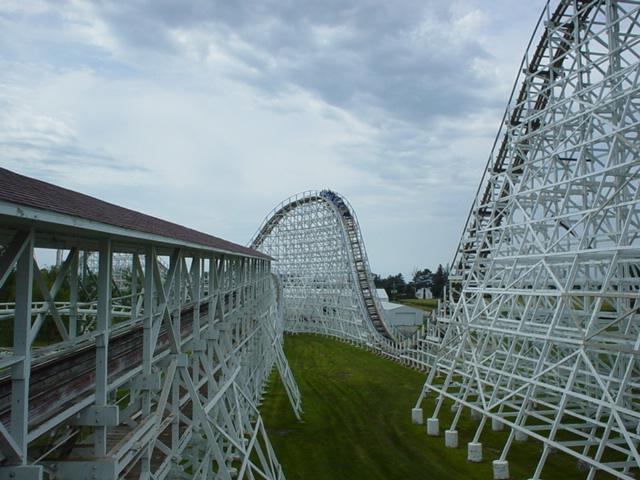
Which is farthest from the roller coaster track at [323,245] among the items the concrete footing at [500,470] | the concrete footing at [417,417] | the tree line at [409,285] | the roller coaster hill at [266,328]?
the tree line at [409,285]

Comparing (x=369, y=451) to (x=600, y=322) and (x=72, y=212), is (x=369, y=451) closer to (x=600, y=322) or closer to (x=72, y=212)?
(x=600, y=322)

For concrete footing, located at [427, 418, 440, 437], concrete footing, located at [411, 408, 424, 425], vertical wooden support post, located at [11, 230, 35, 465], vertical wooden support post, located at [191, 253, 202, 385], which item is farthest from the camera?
concrete footing, located at [411, 408, 424, 425]

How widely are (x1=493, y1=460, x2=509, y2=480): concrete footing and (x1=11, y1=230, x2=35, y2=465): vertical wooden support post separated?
833 cm

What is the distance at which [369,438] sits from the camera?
12.4 meters

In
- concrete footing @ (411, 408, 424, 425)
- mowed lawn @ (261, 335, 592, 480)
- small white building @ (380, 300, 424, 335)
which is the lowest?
mowed lawn @ (261, 335, 592, 480)

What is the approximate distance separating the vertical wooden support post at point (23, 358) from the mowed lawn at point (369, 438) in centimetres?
759

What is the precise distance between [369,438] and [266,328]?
4.97 metres

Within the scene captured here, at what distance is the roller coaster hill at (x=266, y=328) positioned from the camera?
4184mm

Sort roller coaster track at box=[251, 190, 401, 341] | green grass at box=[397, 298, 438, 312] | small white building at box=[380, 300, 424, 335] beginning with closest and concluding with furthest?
1. roller coaster track at box=[251, 190, 401, 341]
2. small white building at box=[380, 300, 424, 335]
3. green grass at box=[397, 298, 438, 312]

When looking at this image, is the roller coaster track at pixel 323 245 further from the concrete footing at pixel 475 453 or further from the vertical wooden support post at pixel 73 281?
the vertical wooden support post at pixel 73 281

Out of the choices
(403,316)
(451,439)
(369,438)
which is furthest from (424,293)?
(451,439)

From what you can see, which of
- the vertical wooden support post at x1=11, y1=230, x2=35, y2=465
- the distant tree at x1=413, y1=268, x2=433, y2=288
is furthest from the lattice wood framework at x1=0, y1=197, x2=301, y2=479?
the distant tree at x1=413, y1=268, x2=433, y2=288

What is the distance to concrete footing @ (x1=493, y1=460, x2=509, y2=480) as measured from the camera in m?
9.56

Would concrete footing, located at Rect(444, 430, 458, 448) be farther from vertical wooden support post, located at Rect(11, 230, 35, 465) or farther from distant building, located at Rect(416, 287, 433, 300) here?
distant building, located at Rect(416, 287, 433, 300)
